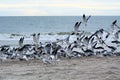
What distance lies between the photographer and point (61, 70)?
13039 mm

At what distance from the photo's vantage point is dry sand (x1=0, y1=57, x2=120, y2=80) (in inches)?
460

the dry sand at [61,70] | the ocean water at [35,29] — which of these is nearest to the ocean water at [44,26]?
the ocean water at [35,29]

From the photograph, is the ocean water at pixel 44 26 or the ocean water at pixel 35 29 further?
the ocean water at pixel 44 26

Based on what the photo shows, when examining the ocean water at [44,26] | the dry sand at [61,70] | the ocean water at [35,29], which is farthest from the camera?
the ocean water at [44,26]

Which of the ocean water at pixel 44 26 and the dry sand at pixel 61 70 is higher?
the ocean water at pixel 44 26

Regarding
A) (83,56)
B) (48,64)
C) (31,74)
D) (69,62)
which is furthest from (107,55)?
(31,74)

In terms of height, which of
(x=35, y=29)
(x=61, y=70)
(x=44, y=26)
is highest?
(x=44, y=26)

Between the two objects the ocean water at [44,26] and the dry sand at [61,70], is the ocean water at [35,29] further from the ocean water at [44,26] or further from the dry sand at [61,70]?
the dry sand at [61,70]

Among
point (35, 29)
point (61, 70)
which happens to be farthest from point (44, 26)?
point (61, 70)

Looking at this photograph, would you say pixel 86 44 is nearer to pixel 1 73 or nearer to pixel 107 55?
pixel 107 55

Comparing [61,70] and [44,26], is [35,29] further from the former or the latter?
[61,70]

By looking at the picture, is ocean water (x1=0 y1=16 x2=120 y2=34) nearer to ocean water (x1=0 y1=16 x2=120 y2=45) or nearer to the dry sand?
ocean water (x1=0 y1=16 x2=120 y2=45)

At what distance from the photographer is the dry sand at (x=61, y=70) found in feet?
38.3

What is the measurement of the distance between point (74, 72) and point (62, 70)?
599 millimetres
